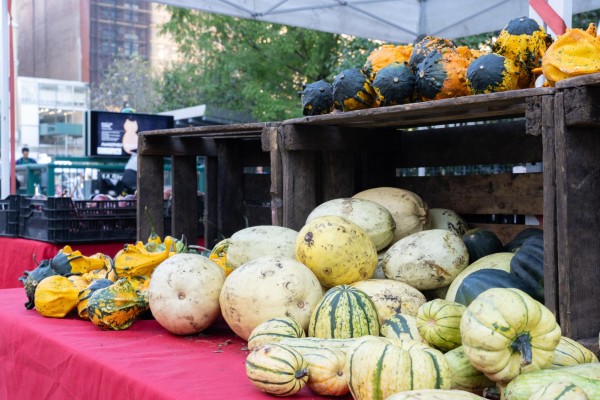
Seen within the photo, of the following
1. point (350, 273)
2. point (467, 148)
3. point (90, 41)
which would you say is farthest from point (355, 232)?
point (90, 41)

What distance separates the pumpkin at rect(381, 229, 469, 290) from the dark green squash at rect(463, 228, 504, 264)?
0.13 m

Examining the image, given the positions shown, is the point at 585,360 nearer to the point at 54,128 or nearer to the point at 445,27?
the point at 445,27

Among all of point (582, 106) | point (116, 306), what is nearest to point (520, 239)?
point (582, 106)

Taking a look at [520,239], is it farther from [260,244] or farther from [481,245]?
[260,244]

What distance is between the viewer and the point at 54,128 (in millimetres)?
53750

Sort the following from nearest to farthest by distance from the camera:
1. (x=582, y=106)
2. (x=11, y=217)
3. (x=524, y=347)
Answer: (x=524, y=347), (x=582, y=106), (x=11, y=217)

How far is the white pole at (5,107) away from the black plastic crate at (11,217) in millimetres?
1023

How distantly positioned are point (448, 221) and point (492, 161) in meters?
0.39

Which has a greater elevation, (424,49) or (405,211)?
(424,49)

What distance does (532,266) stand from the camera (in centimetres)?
252

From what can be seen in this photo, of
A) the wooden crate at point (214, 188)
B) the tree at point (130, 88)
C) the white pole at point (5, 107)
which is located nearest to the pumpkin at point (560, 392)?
the wooden crate at point (214, 188)

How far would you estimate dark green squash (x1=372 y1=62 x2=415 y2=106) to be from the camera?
320 cm

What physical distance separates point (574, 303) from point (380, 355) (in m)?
0.81

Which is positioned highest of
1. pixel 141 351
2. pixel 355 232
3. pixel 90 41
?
pixel 90 41
